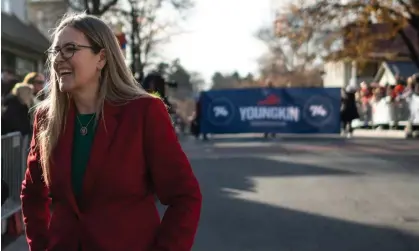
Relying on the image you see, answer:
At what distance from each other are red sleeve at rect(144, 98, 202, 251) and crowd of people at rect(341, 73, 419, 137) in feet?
64.6

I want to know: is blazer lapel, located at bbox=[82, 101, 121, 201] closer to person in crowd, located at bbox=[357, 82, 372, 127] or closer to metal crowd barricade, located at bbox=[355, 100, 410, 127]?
metal crowd barricade, located at bbox=[355, 100, 410, 127]

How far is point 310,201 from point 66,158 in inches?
288

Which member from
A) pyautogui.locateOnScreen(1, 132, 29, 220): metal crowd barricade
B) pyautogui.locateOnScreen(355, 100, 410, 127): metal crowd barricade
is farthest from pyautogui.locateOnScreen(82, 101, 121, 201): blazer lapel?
pyautogui.locateOnScreen(355, 100, 410, 127): metal crowd barricade

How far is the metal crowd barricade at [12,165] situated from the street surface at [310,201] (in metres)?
0.37

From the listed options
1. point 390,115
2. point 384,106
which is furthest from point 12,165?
point 384,106

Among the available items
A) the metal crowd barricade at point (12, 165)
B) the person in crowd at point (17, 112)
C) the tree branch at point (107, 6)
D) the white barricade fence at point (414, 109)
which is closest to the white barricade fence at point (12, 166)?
the metal crowd barricade at point (12, 165)

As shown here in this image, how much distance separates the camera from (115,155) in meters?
2.54

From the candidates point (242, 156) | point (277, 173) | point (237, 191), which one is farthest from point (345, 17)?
point (237, 191)

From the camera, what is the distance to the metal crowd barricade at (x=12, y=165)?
758cm

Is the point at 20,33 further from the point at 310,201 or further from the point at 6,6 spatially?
the point at 310,201

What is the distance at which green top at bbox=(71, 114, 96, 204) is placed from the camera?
258cm

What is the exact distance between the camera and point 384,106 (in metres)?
25.3

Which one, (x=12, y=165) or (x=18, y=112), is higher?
(x=18, y=112)

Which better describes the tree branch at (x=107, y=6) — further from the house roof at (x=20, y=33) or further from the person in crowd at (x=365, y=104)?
the person in crowd at (x=365, y=104)
